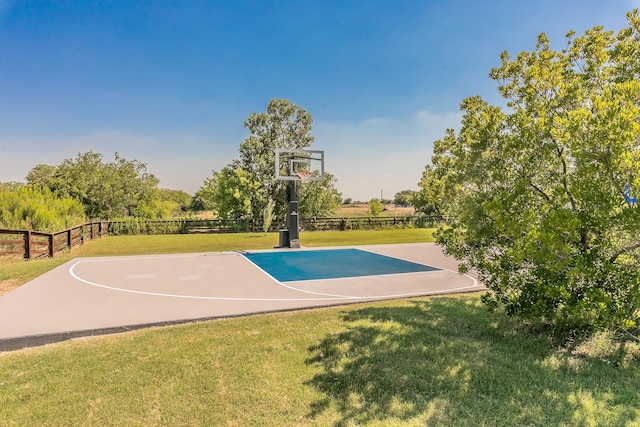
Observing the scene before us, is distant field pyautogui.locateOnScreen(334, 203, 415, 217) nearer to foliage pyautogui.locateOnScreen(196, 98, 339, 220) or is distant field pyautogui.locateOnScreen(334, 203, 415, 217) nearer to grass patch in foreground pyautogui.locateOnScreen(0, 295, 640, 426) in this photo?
foliage pyautogui.locateOnScreen(196, 98, 339, 220)

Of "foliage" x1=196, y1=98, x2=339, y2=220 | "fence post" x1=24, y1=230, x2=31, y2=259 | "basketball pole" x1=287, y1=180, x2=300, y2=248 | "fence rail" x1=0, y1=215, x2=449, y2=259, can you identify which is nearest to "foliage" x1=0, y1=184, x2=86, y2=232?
"fence rail" x1=0, y1=215, x2=449, y2=259

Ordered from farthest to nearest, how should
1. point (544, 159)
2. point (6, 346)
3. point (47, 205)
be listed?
1. point (47, 205)
2. point (6, 346)
3. point (544, 159)

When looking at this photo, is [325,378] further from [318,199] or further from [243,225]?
[318,199]

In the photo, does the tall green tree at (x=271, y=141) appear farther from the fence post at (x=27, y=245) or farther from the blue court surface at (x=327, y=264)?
the fence post at (x=27, y=245)

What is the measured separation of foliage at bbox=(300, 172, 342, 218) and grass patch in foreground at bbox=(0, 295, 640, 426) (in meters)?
22.4

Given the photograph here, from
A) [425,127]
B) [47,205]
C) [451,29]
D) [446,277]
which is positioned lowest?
[446,277]

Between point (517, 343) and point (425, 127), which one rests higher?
point (425, 127)

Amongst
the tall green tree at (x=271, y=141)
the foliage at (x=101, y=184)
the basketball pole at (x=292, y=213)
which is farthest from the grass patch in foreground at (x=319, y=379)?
the foliage at (x=101, y=184)

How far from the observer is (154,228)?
22484 mm

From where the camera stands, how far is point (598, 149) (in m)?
2.97

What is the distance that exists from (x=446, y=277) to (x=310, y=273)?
3.75 m

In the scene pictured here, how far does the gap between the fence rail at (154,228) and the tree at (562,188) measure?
29.9 ft

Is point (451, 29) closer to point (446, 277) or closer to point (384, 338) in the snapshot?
point (446, 277)

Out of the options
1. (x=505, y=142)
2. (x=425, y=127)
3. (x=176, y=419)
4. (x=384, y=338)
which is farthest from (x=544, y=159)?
(x=425, y=127)
